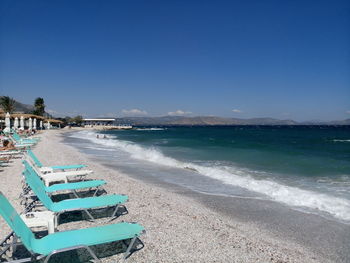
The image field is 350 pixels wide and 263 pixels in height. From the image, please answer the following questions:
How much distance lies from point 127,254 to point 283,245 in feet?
8.59

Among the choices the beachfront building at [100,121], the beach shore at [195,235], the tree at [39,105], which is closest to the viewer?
the beach shore at [195,235]

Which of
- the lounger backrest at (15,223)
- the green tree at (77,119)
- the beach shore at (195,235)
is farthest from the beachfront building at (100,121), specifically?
the lounger backrest at (15,223)

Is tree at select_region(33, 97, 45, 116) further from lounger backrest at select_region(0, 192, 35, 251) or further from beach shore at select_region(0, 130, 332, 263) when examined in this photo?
lounger backrest at select_region(0, 192, 35, 251)

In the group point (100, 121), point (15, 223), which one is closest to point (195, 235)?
point (15, 223)

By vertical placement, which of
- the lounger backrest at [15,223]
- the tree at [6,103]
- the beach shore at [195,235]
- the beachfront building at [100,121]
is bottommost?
the beach shore at [195,235]

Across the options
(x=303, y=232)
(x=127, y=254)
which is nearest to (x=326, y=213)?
(x=303, y=232)

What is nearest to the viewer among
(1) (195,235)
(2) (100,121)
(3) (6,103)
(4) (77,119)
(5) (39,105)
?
(1) (195,235)

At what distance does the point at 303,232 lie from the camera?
518 cm

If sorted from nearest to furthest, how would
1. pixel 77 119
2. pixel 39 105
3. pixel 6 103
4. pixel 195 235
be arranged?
pixel 195 235 → pixel 6 103 → pixel 39 105 → pixel 77 119

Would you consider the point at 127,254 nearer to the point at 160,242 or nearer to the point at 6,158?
the point at 160,242

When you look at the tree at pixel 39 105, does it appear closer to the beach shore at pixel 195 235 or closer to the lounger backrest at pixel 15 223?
the beach shore at pixel 195 235

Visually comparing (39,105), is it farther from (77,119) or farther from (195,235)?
(195,235)

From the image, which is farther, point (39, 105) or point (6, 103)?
point (39, 105)

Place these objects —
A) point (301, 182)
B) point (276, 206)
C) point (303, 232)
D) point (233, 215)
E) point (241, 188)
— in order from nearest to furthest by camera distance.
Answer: point (303, 232) < point (233, 215) < point (276, 206) < point (241, 188) < point (301, 182)
